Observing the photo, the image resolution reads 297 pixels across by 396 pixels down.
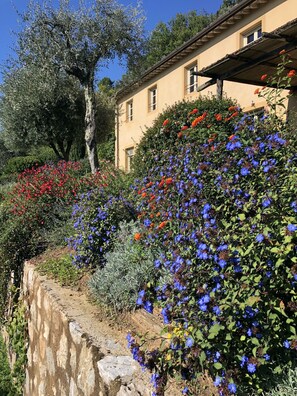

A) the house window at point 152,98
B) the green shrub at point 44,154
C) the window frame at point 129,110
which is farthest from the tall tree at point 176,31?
the house window at point 152,98

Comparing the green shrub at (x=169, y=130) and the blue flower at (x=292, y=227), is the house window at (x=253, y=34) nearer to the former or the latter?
the green shrub at (x=169, y=130)

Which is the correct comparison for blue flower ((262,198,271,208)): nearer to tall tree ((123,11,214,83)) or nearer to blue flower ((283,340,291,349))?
blue flower ((283,340,291,349))

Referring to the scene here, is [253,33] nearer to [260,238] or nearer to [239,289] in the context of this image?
[260,238]

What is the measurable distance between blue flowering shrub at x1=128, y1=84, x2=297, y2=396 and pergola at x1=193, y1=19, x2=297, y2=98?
14.8ft

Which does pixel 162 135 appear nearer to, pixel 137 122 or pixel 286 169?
pixel 286 169

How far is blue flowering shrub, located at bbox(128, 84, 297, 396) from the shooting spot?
1604mm

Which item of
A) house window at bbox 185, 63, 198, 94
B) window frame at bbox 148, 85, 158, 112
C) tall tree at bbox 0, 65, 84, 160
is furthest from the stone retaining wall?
window frame at bbox 148, 85, 158, 112

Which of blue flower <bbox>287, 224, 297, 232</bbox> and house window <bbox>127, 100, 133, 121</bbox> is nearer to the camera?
blue flower <bbox>287, 224, 297, 232</bbox>

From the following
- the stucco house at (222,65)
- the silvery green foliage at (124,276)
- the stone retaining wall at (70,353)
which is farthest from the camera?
the stucco house at (222,65)

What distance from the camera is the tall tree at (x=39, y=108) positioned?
12.1 meters

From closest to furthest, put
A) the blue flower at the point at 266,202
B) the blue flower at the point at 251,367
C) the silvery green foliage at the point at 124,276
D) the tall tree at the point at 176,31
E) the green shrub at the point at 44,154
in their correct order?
the blue flower at the point at 251,367 < the blue flower at the point at 266,202 < the silvery green foliage at the point at 124,276 < the green shrub at the point at 44,154 < the tall tree at the point at 176,31

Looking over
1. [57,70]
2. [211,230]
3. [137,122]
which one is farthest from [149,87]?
[211,230]

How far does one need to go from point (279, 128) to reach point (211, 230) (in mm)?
1449

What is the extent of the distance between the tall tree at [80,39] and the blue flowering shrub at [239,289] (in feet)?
26.2
